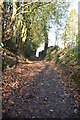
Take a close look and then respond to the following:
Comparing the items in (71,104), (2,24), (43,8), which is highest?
(43,8)

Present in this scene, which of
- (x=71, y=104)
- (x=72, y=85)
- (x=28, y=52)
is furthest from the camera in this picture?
(x=28, y=52)

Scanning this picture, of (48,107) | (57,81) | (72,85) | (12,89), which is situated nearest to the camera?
(48,107)

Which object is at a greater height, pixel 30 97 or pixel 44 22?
pixel 44 22

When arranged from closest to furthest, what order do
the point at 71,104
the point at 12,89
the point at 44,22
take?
the point at 71,104 < the point at 12,89 < the point at 44,22

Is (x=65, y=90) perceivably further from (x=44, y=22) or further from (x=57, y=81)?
(x=44, y=22)

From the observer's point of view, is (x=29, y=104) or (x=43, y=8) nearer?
(x=29, y=104)

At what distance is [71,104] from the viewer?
22.4 feet

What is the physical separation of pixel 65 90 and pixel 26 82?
2.29 meters

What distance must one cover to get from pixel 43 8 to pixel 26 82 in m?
9.96

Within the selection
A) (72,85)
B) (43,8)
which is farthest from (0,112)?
(43,8)

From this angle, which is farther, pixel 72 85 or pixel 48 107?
pixel 72 85

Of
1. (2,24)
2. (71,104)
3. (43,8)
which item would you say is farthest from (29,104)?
(43,8)

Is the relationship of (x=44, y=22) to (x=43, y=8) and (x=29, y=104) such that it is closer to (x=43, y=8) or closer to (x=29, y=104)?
(x=43, y=8)

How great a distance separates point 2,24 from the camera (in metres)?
12.6
